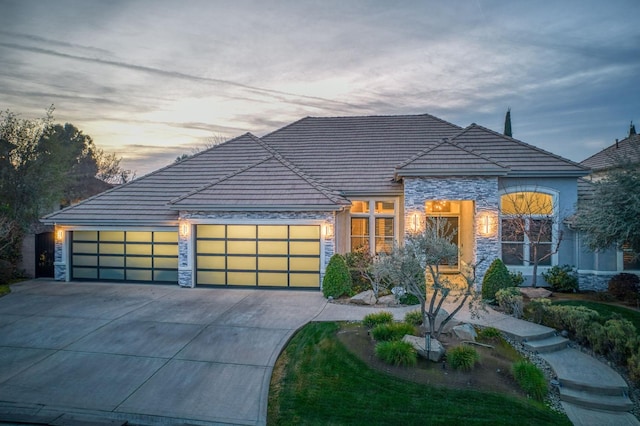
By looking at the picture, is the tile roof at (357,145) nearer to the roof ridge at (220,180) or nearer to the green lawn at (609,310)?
the roof ridge at (220,180)

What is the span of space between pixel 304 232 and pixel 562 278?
346 inches

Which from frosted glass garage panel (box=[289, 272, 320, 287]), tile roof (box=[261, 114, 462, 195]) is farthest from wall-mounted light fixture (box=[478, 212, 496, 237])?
frosted glass garage panel (box=[289, 272, 320, 287])

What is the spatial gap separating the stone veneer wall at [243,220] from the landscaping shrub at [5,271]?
21.1ft

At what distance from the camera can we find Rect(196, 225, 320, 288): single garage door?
1297cm

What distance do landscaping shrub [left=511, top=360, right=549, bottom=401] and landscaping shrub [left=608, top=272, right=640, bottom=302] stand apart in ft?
21.8

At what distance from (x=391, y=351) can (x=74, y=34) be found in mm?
14180

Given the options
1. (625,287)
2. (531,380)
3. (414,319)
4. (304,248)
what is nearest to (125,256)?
(304,248)

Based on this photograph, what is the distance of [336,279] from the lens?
38.4ft

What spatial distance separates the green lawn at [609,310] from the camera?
365 inches

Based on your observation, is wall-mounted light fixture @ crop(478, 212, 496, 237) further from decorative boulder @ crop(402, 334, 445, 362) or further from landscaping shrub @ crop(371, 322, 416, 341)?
decorative boulder @ crop(402, 334, 445, 362)

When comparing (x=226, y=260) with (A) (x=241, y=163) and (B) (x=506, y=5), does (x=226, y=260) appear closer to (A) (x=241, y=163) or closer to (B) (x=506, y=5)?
(A) (x=241, y=163)

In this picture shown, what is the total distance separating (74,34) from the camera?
41.4 feet

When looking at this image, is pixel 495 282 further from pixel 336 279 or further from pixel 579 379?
pixel 336 279

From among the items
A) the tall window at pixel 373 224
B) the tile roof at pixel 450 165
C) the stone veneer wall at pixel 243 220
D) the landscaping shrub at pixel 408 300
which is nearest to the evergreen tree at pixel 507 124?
the tile roof at pixel 450 165
